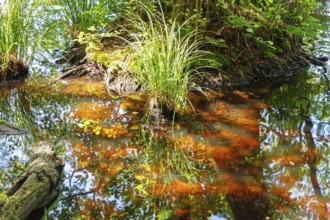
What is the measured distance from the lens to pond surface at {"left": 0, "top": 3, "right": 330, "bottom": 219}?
342cm

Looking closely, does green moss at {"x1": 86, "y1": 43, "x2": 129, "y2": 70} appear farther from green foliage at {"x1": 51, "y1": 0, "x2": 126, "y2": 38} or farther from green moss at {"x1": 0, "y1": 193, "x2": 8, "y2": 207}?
green moss at {"x1": 0, "y1": 193, "x2": 8, "y2": 207}

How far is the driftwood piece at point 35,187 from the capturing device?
2906mm

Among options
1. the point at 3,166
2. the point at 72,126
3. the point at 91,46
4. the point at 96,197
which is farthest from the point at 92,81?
the point at 96,197

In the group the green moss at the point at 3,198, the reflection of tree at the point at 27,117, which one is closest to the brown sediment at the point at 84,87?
the reflection of tree at the point at 27,117

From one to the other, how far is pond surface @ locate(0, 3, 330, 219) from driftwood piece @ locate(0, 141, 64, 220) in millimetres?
119

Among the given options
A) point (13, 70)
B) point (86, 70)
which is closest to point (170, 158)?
point (86, 70)

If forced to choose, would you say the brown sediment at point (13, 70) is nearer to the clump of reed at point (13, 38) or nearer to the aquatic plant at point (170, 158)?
the clump of reed at point (13, 38)

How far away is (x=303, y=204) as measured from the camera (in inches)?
139

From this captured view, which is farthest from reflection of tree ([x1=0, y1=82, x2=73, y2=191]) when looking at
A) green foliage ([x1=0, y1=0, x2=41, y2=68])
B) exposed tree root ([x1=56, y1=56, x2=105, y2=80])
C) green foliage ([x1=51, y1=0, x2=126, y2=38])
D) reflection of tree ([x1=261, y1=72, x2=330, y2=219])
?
reflection of tree ([x1=261, y1=72, x2=330, y2=219])

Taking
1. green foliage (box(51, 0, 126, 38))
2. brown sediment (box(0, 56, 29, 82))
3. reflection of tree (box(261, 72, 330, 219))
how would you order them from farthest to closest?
1. green foliage (box(51, 0, 126, 38))
2. brown sediment (box(0, 56, 29, 82))
3. reflection of tree (box(261, 72, 330, 219))

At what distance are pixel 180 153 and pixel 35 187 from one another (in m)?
1.60

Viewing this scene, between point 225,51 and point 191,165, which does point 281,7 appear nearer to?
point 225,51

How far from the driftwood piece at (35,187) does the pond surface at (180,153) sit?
0.39 feet

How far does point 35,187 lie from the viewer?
316cm
